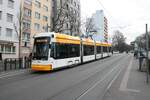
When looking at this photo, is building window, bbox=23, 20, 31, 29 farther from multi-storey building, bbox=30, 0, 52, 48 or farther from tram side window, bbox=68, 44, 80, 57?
tram side window, bbox=68, 44, 80, 57

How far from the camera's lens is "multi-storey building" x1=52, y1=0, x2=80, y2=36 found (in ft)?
142

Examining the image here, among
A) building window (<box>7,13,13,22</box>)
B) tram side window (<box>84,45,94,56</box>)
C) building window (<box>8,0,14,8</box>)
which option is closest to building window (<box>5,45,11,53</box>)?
building window (<box>7,13,13,22</box>)

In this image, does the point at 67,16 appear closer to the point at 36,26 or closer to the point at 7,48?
the point at 36,26

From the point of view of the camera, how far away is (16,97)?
8367 mm

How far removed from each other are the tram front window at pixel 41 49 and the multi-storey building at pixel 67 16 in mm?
22994

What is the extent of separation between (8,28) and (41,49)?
2674 cm

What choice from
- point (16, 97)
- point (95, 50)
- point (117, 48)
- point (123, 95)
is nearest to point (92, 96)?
point (123, 95)

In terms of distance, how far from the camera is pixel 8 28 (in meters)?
42.3

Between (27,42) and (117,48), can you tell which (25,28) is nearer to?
(27,42)

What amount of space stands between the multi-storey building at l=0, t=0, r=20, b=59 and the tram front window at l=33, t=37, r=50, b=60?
77.1ft

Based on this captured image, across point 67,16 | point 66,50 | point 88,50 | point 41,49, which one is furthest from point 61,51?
point 67,16

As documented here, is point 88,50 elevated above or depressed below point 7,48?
below

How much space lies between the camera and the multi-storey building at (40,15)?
171 feet

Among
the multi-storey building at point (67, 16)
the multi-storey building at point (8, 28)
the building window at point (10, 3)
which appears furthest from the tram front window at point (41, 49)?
the building window at point (10, 3)
